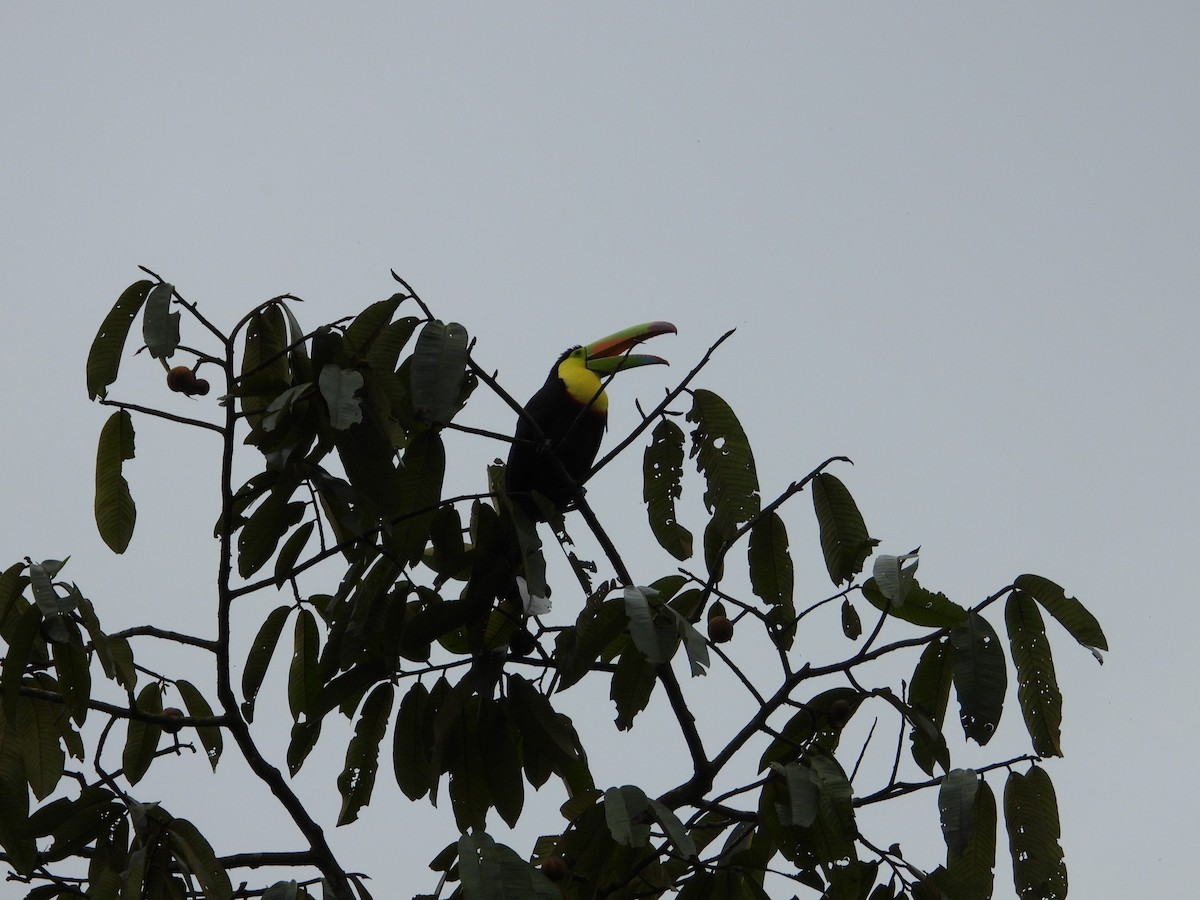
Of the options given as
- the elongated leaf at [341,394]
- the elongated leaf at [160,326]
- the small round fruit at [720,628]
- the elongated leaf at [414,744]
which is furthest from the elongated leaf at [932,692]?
the elongated leaf at [160,326]

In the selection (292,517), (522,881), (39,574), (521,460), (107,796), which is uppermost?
(521,460)

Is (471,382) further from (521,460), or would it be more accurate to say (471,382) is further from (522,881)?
(521,460)

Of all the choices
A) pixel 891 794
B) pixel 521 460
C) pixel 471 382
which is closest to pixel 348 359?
pixel 471 382

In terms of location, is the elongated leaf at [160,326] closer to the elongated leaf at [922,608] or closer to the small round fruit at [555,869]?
the small round fruit at [555,869]

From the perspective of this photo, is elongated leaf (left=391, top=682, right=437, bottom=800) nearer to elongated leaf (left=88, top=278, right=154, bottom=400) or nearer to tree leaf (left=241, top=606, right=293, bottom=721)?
tree leaf (left=241, top=606, right=293, bottom=721)

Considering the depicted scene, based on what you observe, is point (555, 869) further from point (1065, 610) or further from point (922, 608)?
point (1065, 610)

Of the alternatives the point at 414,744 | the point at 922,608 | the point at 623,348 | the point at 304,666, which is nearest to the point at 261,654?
the point at 304,666

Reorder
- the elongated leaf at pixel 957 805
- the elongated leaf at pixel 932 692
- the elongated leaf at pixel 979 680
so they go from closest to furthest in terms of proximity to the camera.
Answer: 1. the elongated leaf at pixel 957 805
2. the elongated leaf at pixel 979 680
3. the elongated leaf at pixel 932 692

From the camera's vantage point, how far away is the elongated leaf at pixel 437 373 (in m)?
2.34

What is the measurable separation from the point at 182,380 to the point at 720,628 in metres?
1.27

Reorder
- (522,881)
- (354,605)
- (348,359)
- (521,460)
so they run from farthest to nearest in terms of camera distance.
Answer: (521,460) < (354,605) < (348,359) < (522,881)

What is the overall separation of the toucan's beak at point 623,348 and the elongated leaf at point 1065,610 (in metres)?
2.91

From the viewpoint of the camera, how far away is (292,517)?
2715mm

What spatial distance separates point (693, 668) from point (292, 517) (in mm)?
1083
